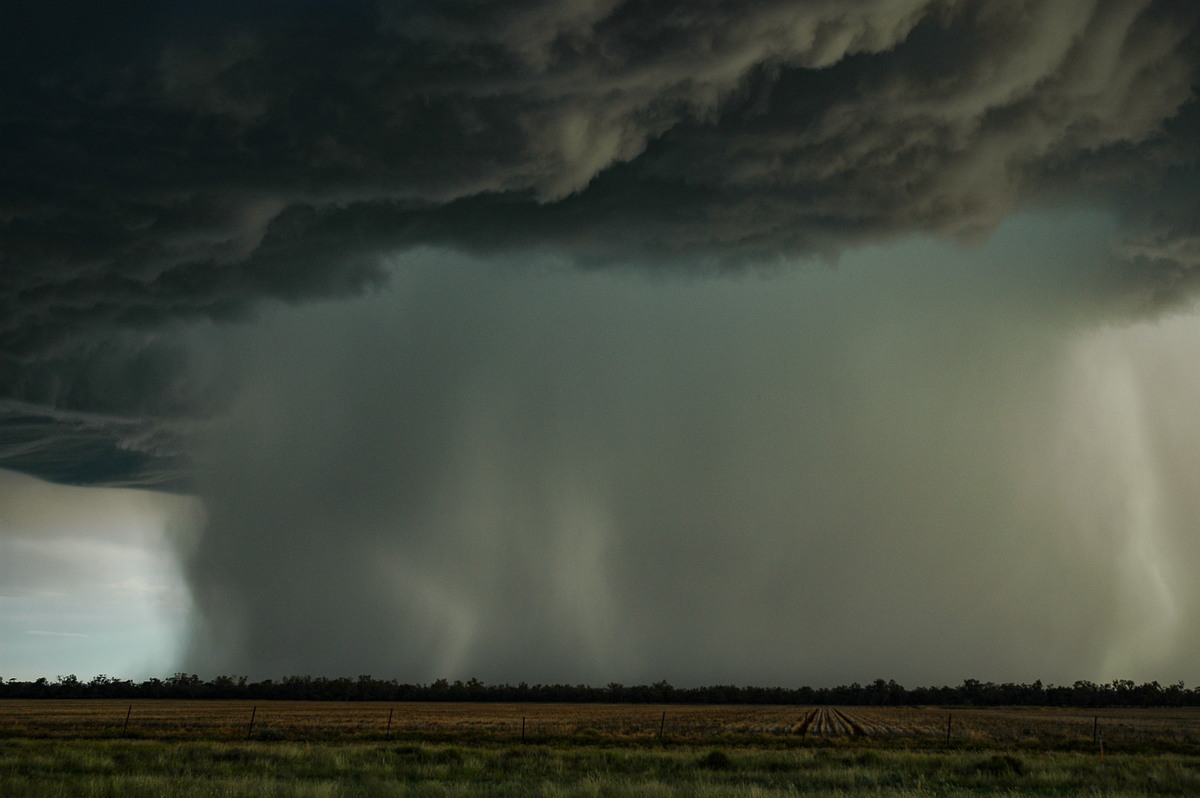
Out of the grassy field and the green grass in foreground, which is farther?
the grassy field

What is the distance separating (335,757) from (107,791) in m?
11.4

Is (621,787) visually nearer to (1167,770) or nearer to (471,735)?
(1167,770)

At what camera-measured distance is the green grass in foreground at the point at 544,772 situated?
56.6 feet

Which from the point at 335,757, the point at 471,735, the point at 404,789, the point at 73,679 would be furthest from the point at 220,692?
the point at 404,789

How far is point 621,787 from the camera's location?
17.6 meters

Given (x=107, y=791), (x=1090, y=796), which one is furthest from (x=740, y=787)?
(x=107, y=791)

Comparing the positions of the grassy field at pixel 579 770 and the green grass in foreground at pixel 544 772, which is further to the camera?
the grassy field at pixel 579 770

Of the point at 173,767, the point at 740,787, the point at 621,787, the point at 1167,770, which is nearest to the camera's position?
the point at 621,787

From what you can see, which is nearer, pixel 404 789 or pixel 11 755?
pixel 404 789

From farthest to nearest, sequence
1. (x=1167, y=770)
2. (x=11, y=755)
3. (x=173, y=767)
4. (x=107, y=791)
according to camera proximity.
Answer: (x=11, y=755)
(x=1167, y=770)
(x=173, y=767)
(x=107, y=791)

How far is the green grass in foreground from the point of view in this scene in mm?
17266

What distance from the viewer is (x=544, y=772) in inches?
953

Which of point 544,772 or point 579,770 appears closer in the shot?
point 544,772

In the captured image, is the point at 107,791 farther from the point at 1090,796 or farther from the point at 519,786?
the point at 1090,796
